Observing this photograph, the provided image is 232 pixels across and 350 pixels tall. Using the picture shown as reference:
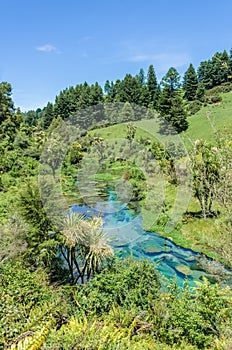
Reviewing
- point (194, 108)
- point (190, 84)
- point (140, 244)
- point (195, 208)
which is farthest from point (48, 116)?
point (140, 244)

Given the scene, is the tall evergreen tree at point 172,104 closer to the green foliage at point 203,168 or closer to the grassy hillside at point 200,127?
the grassy hillside at point 200,127

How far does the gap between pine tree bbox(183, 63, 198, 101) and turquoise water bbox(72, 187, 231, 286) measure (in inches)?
1232

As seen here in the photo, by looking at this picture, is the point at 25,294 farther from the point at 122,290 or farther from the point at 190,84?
the point at 190,84

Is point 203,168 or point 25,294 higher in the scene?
point 203,168

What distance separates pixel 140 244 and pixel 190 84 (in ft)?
125

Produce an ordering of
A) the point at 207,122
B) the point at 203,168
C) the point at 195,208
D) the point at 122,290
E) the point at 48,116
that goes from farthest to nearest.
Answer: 1. the point at 48,116
2. the point at 207,122
3. the point at 195,208
4. the point at 203,168
5. the point at 122,290

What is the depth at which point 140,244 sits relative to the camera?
51.3 feet

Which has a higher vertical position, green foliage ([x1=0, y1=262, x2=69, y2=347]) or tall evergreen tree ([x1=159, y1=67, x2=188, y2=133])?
tall evergreen tree ([x1=159, y1=67, x2=188, y2=133])

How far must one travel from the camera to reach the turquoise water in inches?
497

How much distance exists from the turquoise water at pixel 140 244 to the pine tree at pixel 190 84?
31290mm

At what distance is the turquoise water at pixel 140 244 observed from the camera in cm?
1263

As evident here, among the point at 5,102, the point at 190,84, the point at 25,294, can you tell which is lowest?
the point at 25,294

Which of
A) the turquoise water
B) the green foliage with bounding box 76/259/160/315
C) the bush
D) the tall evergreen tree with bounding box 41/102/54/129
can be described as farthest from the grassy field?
the tall evergreen tree with bounding box 41/102/54/129

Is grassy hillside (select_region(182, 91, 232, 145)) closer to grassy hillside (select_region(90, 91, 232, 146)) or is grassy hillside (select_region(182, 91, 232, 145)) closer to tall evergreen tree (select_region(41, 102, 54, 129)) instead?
grassy hillside (select_region(90, 91, 232, 146))
